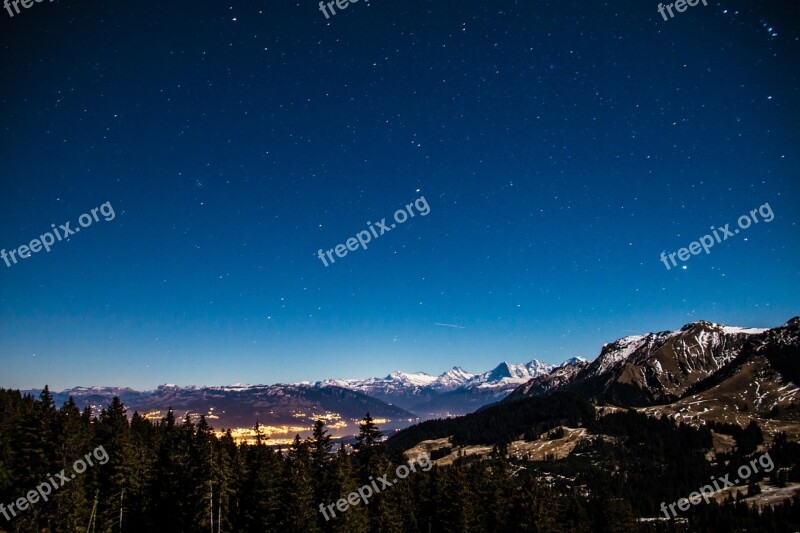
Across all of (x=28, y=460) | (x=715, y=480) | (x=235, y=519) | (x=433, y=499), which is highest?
(x=28, y=460)

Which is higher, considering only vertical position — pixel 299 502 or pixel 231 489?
pixel 231 489

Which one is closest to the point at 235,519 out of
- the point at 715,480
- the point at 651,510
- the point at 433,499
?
the point at 433,499

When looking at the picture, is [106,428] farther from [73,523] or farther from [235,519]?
[235,519]

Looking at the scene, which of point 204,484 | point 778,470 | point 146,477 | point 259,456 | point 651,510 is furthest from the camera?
point 778,470

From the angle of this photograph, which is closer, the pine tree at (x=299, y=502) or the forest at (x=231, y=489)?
the forest at (x=231, y=489)

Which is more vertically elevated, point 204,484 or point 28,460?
point 28,460

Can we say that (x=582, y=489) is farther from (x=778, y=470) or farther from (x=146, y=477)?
(x=146, y=477)

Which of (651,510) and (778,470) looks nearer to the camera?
(651,510)

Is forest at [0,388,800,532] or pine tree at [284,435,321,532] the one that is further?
pine tree at [284,435,321,532]

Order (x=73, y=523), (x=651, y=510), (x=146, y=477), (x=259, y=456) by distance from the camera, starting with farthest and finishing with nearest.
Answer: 1. (x=651, y=510)
2. (x=146, y=477)
3. (x=259, y=456)
4. (x=73, y=523)

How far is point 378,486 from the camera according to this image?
44031 mm

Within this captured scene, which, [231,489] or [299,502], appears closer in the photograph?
[299,502]

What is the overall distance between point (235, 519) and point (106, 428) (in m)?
22.0

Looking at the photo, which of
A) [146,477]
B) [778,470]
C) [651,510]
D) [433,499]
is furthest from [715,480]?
[146,477]
